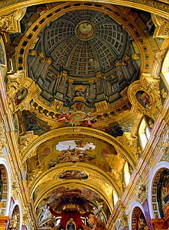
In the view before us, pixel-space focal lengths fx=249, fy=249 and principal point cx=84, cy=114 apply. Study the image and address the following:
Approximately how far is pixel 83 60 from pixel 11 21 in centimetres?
706

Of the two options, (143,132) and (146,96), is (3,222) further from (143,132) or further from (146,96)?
(146,96)

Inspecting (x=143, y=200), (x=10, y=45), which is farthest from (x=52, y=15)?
(x=143, y=200)

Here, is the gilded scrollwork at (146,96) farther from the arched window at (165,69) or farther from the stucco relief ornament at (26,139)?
the stucco relief ornament at (26,139)

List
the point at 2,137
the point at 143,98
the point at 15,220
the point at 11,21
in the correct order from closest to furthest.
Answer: the point at 11,21 → the point at 2,137 → the point at 15,220 → the point at 143,98

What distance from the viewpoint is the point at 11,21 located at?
414 inches

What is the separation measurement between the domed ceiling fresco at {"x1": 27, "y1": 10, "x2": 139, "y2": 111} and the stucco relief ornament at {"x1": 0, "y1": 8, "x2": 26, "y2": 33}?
3456 millimetres

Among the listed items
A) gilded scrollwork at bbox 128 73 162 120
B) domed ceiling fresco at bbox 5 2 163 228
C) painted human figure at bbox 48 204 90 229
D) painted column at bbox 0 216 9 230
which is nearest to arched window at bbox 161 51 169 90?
gilded scrollwork at bbox 128 73 162 120

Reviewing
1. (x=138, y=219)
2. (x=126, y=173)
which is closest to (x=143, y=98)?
(x=126, y=173)

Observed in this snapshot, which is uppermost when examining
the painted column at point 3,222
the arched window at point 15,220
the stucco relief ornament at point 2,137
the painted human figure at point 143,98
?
the painted human figure at point 143,98

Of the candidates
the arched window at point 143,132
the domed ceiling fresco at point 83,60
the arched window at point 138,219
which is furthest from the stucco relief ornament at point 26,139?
the arched window at point 138,219

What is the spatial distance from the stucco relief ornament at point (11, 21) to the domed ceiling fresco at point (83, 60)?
3456 mm

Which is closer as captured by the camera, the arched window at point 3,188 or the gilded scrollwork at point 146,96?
the arched window at point 3,188

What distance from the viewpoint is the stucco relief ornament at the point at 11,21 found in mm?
10215

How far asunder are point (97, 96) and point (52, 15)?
6.22 meters
